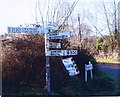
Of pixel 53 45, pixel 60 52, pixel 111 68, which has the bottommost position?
pixel 111 68

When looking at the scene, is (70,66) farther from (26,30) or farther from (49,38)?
(26,30)

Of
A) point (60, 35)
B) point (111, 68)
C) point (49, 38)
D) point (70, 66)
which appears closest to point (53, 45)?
point (49, 38)

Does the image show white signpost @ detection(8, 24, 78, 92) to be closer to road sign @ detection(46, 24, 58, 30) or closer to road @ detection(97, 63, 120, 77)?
road sign @ detection(46, 24, 58, 30)

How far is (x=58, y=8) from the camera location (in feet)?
28.0

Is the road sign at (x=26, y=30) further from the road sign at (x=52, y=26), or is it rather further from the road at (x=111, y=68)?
the road at (x=111, y=68)

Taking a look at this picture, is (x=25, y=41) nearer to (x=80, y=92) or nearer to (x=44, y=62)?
(x=44, y=62)

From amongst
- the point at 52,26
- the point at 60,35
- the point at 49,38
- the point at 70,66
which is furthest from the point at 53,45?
the point at 70,66

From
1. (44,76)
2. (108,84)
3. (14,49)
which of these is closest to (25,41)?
(14,49)

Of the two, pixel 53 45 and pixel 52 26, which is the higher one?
pixel 52 26

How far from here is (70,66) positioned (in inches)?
335

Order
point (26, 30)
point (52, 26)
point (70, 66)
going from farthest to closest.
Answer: point (70, 66), point (52, 26), point (26, 30)

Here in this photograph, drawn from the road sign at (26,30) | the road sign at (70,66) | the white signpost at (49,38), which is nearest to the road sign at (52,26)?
the white signpost at (49,38)

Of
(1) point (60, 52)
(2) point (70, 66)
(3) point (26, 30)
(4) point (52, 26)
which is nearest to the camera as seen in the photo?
(3) point (26, 30)

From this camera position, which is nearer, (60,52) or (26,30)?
(26,30)
